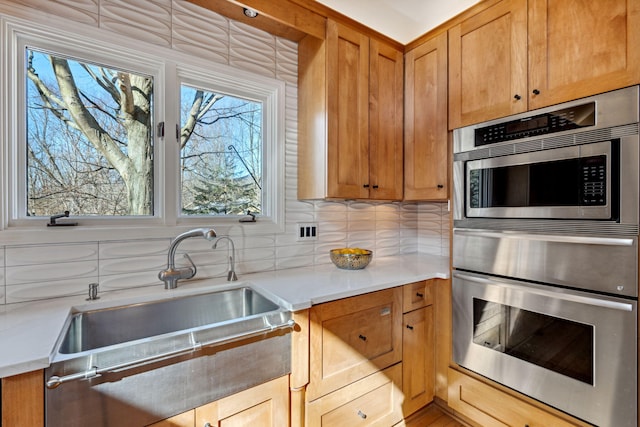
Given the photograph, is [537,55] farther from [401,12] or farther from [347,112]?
[347,112]

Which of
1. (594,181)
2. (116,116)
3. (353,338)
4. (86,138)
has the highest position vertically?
(116,116)

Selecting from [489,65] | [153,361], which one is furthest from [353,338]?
[489,65]

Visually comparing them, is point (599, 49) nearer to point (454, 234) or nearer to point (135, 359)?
point (454, 234)

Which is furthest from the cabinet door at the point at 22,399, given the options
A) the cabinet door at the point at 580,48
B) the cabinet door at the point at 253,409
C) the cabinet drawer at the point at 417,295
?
the cabinet door at the point at 580,48

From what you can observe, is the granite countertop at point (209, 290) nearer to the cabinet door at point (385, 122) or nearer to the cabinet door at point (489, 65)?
the cabinet door at point (385, 122)

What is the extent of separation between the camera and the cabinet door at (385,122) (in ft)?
6.18

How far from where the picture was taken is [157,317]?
1.32 m

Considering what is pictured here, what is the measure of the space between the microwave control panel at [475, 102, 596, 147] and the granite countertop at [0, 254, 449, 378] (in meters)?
0.82

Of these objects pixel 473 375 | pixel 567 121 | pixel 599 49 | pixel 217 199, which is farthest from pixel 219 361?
pixel 599 49

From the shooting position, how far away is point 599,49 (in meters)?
1.20

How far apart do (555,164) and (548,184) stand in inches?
3.7

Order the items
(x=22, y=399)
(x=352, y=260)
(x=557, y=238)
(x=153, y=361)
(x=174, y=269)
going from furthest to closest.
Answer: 1. (x=352, y=260)
2. (x=174, y=269)
3. (x=557, y=238)
4. (x=153, y=361)
5. (x=22, y=399)

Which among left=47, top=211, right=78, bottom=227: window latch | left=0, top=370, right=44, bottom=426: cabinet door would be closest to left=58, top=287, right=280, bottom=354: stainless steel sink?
left=0, top=370, right=44, bottom=426: cabinet door

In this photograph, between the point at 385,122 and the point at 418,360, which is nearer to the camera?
the point at 418,360
